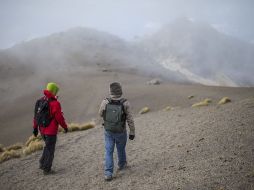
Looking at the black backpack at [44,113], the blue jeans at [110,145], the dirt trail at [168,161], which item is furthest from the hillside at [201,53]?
the blue jeans at [110,145]

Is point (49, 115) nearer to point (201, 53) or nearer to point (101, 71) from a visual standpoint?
point (101, 71)

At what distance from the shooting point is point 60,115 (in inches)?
314

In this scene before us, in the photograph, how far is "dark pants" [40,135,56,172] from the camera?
822cm

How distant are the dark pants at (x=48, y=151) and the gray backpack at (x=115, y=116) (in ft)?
6.05

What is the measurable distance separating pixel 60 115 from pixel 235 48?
151 m

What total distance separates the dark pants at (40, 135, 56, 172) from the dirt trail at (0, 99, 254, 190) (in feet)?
1.06


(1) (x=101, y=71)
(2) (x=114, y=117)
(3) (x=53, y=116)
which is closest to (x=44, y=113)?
(3) (x=53, y=116)

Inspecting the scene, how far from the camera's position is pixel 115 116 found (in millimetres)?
7129

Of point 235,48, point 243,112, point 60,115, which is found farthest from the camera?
point 235,48

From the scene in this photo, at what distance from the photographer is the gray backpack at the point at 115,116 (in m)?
7.11

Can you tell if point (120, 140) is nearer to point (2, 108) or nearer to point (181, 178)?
point (181, 178)

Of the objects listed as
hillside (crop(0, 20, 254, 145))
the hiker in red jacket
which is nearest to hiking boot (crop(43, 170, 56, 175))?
the hiker in red jacket

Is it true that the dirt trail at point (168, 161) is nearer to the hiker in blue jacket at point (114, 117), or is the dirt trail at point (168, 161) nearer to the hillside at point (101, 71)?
the hiker in blue jacket at point (114, 117)

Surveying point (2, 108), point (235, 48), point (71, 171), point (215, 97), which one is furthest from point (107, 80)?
point (235, 48)
